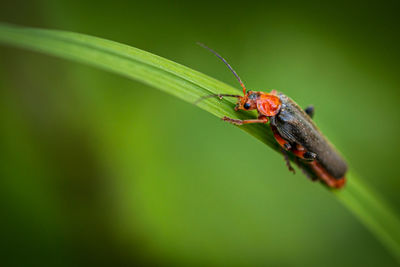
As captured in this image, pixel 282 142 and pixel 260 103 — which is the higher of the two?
pixel 260 103

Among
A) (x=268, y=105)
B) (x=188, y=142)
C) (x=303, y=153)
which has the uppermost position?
(x=188, y=142)

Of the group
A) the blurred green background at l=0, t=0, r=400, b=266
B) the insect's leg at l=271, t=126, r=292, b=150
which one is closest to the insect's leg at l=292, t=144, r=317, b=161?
the insect's leg at l=271, t=126, r=292, b=150

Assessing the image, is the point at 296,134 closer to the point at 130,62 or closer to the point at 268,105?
the point at 268,105


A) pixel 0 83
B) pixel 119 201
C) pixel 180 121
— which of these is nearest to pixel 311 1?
pixel 180 121

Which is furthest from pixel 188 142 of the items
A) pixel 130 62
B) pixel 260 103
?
pixel 130 62

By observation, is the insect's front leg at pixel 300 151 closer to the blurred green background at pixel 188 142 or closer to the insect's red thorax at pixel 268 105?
the insect's red thorax at pixel 268 105

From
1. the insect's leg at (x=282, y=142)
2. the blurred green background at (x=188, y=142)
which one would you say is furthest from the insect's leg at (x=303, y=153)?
the blurred green background at (x=188, y=142)

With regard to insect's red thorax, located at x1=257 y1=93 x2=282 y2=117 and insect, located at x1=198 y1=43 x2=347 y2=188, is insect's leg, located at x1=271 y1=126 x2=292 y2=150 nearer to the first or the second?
insect, located at x1=198 y1=43 x2=347 y2=188
